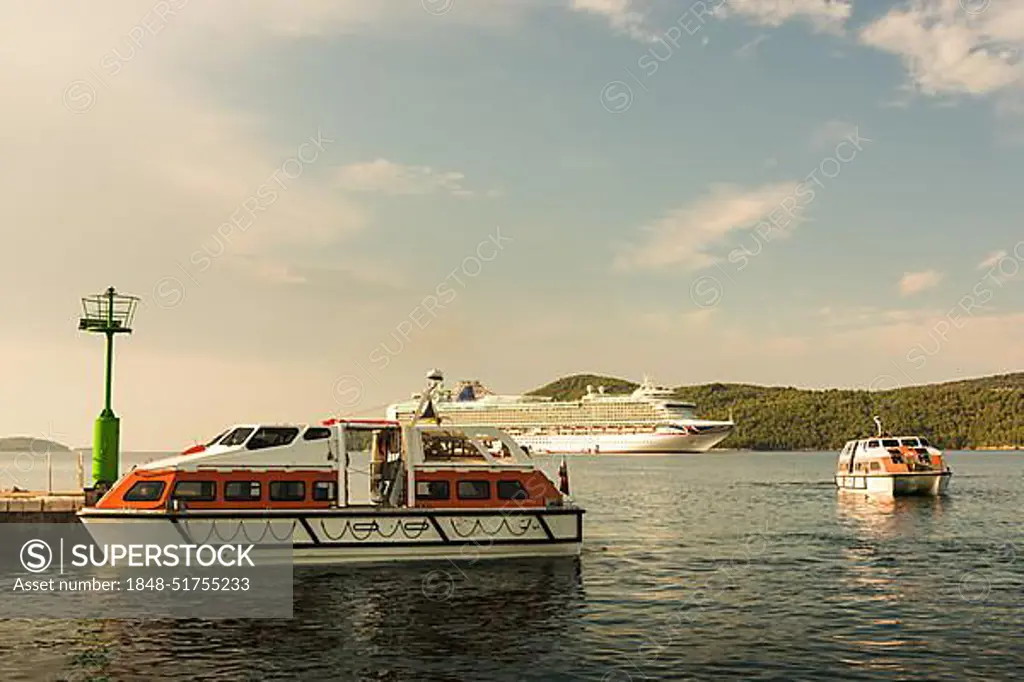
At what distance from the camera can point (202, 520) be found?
91.6ft

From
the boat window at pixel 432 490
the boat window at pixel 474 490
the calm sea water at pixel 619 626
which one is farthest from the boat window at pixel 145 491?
the boat window at pixel 474 490

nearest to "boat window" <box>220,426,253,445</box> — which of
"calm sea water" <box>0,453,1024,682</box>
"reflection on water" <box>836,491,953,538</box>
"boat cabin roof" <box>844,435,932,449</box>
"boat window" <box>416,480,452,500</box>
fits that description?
"calm sea water" <box>0,453,1024,682</box>

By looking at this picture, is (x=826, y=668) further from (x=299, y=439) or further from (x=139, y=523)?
(x=139, y=523)

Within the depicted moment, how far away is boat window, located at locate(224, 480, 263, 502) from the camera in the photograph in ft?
93.5

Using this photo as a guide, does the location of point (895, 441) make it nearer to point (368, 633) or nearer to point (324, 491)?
point (324, 491)

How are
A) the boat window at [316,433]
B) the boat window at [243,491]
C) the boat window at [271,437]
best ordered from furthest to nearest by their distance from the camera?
the boat window at [316,433], the boat window at [271,437], the boat window at [243,491]

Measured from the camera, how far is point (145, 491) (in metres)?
28.3

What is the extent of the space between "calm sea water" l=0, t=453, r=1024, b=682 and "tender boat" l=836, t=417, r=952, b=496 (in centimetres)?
2540

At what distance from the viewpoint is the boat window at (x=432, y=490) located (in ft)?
98.7

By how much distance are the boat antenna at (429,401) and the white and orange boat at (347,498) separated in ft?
3.06

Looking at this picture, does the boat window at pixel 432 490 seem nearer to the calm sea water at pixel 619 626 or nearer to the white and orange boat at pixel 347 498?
the white and orange boat at pixel 347 498

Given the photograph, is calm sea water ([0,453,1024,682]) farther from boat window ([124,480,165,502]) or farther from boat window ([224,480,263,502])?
boat window ([124,480,165,502])

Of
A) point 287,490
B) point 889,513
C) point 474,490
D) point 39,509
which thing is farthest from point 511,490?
point 889,513

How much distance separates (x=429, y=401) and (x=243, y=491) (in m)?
7.73
